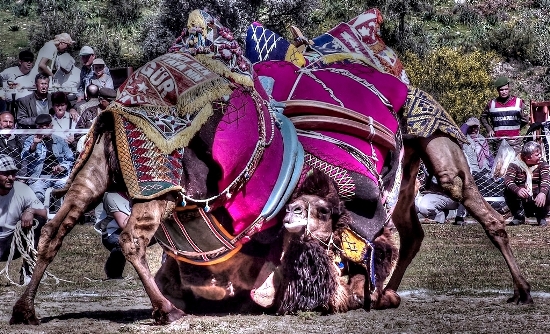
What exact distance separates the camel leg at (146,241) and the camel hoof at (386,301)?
1.68 meters

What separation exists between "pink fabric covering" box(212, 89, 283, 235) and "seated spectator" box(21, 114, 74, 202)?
6663 mm

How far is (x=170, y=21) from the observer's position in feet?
86.7

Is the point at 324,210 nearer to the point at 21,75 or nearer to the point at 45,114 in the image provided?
the point at 45,114

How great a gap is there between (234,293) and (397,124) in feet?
6.03

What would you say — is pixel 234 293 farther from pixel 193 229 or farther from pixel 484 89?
pixel 484 89

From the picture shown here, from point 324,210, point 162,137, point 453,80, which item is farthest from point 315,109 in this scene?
point 453,80

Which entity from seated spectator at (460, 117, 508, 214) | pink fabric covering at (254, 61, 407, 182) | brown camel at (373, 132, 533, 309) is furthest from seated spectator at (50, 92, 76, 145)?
brown camel at (373, 132, 533, 309)

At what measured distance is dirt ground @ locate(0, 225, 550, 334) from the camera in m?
5.89

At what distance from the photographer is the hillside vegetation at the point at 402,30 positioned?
24.0m

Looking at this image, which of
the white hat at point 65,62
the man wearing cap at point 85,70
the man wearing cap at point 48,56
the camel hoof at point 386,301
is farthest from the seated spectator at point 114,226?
the white hat at point 65,62

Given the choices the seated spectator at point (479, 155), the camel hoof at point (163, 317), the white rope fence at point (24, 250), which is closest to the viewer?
the camel hoof at point (163, 317)

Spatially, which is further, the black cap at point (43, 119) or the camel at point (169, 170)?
the black cap at point (43, 119)

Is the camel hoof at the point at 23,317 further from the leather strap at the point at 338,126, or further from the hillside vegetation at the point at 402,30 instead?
the hillside vegetation at the point at 402,30

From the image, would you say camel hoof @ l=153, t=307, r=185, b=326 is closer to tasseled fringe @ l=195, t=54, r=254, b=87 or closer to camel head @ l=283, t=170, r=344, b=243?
camel head @ l=283, t=170, r=344, b=243
